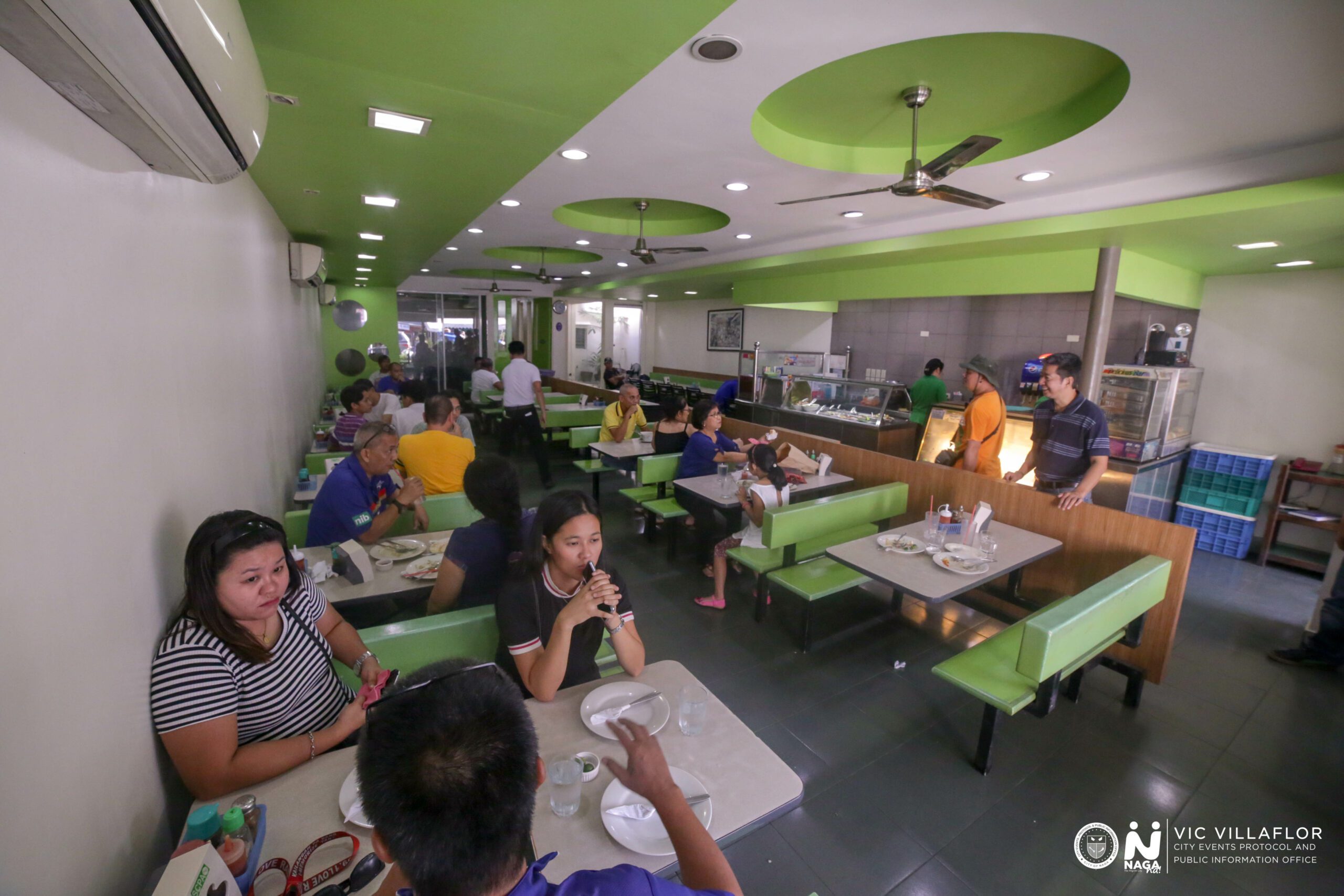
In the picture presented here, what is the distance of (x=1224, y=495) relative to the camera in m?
4.81

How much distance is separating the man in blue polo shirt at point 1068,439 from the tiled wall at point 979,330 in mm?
3005

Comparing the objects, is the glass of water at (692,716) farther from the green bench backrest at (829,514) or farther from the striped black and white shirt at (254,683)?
the green bench backrest at (829,514)

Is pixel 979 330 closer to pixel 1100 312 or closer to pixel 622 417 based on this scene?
pixel 1100 312

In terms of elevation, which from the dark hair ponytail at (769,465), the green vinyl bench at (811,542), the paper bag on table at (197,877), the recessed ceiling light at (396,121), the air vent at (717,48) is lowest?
the green vinyl bench at (811,542)

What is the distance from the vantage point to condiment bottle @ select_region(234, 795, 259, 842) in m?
1.02

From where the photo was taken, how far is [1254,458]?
183 inches

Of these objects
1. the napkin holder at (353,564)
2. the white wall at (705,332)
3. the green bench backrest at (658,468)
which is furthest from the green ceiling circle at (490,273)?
the napkin holder at (353,564)

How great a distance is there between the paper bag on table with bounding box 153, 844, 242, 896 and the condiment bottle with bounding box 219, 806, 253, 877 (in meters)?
0.05

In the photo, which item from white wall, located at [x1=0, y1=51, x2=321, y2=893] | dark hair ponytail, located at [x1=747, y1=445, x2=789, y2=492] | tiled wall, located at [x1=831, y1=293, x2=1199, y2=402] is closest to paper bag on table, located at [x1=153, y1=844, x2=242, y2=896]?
white wall, located at [x1=0, y1=51, x2=321, y2=893]

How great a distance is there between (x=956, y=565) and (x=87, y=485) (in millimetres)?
2782

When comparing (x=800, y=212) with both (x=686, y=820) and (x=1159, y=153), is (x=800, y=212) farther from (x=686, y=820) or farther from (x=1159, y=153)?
(x=686, y=820)

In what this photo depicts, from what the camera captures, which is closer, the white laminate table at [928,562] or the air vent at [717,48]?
the air vent at [717,48]

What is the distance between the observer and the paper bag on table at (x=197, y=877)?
2.57 feet

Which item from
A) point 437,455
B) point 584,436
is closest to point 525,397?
point 584,436
